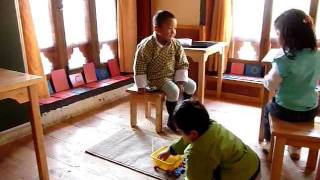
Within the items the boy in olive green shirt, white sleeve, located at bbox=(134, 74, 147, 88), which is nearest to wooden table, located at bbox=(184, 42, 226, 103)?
white sleeve, located at bbox=(134, 74, 147, 88)

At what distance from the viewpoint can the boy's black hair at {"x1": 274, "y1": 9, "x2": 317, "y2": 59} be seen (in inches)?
61.5

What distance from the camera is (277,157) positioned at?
1.53 meters

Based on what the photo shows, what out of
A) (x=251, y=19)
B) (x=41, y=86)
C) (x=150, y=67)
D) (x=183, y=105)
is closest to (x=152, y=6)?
(x=251, y=19)

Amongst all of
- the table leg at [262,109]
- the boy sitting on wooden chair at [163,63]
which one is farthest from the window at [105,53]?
the table leg at [262,109]

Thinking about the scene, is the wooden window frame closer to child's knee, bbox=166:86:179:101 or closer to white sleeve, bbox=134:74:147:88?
white sleeve, bbox=134:74:147:88

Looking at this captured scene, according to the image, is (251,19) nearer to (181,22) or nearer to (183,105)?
(181,22)

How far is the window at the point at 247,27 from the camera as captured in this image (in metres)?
3.07

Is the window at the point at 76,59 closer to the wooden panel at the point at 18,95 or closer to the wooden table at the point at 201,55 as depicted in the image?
the wooden table at the point at 201,55

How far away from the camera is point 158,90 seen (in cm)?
235

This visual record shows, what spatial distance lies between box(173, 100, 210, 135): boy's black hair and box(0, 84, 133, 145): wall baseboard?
5.40 ft

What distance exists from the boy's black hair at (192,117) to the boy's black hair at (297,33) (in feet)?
2.29

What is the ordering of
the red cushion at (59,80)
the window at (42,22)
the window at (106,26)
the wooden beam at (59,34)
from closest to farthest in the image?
1. the window at (42,22)
2. the wooden beam at (59,34)
3. the red cushion at (59,80)
4. the window at (106,26)

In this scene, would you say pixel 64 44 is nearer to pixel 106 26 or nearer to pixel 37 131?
pixel 106 26

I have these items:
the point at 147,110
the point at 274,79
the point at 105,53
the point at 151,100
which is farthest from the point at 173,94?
the point at 105,53
